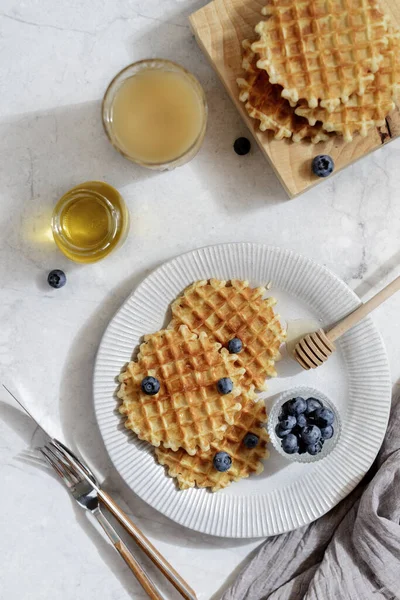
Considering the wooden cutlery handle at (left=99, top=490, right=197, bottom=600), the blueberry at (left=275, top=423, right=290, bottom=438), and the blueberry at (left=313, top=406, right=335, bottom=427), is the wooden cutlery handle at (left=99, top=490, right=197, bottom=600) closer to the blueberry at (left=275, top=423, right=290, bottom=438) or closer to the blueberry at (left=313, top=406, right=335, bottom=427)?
the blueberry at (left=275, top=423, right=290, bottom=438)

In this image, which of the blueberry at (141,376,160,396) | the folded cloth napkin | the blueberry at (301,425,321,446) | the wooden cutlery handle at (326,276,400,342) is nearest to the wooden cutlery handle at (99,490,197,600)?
the folded cloth napkin

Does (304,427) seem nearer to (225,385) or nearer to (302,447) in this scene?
(302,447)

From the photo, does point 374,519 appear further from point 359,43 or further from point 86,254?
point 359,43

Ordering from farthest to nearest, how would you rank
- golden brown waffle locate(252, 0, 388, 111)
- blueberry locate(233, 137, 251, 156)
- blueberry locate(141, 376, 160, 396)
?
1. blueberry locate(233, 137, 251, 156)
2. blueberry locate(141, 376, 160, 396)
3. golden brown waffle locate(252, 0, 388, 111)

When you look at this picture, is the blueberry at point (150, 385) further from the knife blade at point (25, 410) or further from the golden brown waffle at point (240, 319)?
the knife blade at point (25, 410)

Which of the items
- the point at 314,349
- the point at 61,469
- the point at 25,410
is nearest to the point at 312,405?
the point at 314,349
